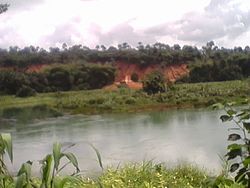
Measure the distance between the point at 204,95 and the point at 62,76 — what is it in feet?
34.7

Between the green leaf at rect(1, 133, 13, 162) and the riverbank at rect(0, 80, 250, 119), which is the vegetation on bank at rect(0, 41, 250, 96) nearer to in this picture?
the riverbank at rect(0, 80, 250, 119)

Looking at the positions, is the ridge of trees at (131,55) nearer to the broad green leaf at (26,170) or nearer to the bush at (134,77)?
the bush at (134,77)

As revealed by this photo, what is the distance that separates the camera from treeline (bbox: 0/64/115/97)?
27.3 meters

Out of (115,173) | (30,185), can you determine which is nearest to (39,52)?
(115,173)

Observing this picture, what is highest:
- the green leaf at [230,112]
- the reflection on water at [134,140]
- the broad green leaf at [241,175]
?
the green leaf at [230,112]

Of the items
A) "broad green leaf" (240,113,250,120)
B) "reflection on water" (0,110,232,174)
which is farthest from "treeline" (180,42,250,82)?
"broad green leaf" (240,113,250,120)

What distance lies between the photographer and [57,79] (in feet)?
96.8

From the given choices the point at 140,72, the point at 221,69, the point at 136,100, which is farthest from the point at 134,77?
the point at 136,100

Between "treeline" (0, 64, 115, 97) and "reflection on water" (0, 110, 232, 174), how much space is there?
386 inches

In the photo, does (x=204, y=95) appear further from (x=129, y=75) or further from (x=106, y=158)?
(x=106, y=158)

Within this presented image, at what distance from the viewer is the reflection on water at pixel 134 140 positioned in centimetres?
898

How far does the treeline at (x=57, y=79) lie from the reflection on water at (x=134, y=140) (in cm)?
980

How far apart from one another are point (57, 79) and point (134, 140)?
60.2ft

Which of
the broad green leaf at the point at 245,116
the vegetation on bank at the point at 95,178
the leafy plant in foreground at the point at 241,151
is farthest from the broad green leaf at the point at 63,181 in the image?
the broad green leaf at the point at 245,116
